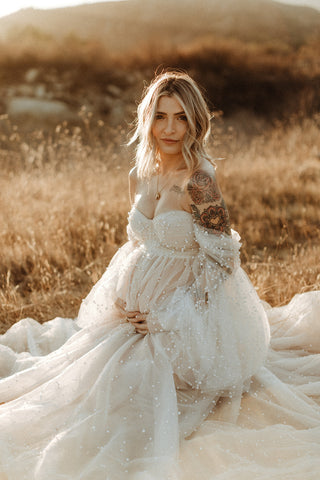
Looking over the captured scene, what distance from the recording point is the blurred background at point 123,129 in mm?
4746

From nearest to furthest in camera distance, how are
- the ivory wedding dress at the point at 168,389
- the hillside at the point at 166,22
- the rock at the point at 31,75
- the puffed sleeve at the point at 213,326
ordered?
the ivory wedding dress at the point at 168,389 < the puffed sleeve at the point at 213,326 < the rock at the point at 31,75 < the hillside at the point at 166,22

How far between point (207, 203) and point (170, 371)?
0.89 meters

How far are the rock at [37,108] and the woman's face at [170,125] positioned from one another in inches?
383

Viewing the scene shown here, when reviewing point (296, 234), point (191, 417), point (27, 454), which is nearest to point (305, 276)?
point (296, 234)

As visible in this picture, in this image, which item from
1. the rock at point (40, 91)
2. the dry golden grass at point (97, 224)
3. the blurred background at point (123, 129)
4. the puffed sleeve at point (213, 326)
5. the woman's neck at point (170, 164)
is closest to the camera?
the puffed sleeve at point (213, 326)

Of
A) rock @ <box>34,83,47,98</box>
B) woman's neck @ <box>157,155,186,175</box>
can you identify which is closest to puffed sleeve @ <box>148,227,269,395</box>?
woman's neck @ <box>157,155,186,175</box>

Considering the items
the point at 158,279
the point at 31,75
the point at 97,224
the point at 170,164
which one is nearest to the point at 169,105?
the point at 170,164

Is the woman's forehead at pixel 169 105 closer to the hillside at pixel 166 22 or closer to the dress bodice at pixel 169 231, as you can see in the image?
the dress bodice at pixel 169 231

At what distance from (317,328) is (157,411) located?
59.1 inches

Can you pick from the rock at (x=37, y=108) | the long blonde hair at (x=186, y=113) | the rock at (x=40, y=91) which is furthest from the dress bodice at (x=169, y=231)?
the rock at (x=40, y=91)

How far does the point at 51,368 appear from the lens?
9.09 feet

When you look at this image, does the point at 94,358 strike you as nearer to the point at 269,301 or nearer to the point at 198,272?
the point at 198,272

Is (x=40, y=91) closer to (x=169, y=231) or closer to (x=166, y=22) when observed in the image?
(x=166, y=22)

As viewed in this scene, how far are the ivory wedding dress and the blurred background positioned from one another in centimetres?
149
